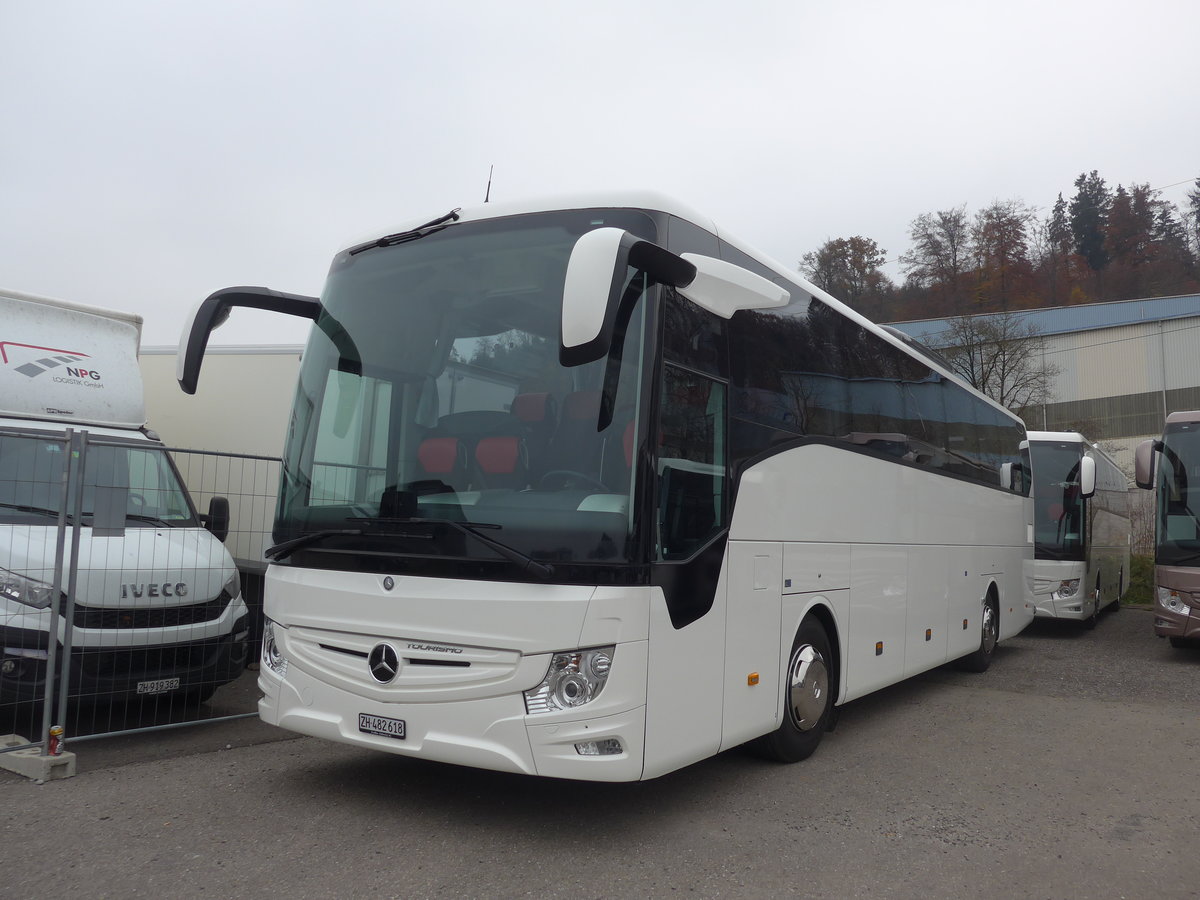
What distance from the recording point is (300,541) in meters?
5.21

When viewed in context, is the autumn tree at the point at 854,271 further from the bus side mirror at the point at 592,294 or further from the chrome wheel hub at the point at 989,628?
the bus side mirror at the point at 592,294

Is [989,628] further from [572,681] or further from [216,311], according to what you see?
[216,311]

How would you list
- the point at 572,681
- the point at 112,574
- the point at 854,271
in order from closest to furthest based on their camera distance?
the point at 572,681
the point at 112,574
the point at 854,271

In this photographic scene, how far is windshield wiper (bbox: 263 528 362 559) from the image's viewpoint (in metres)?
5.06

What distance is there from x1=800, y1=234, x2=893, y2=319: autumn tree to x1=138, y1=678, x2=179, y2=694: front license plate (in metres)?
43.5

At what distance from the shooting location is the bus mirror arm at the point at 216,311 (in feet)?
17.9

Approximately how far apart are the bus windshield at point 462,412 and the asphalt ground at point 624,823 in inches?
53.3

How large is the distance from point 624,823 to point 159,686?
3.50 metres

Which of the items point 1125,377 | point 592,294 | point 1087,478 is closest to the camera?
point 592,294

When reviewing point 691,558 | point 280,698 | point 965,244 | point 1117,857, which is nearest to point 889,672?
point 1117,857

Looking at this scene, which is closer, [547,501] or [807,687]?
[547,501]

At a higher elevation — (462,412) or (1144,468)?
(1144,468)

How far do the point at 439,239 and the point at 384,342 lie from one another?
65 cm

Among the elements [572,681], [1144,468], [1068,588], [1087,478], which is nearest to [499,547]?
[572,681]
